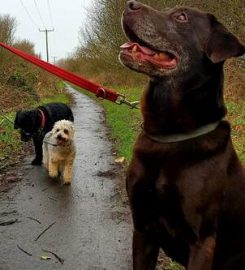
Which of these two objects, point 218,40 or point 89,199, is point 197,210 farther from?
point 89,199

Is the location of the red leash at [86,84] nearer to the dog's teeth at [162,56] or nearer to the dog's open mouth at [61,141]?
the dog's teeth at [162,56]

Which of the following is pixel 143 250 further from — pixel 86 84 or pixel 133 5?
pixel 86 84

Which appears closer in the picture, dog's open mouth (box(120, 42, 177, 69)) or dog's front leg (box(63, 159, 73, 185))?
dog's open mouth (box(120, 42, 177, 69))

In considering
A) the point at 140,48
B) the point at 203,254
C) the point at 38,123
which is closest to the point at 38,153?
the point at 38,123

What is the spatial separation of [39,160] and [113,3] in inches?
799

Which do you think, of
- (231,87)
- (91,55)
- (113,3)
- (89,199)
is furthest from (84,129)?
(91,55)

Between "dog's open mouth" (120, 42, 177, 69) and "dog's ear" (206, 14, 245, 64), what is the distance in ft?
0.75

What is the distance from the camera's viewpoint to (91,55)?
38750 millimetres

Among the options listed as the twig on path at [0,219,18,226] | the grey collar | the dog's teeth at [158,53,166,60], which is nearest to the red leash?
the dog's teeth at [158,53,166,60]

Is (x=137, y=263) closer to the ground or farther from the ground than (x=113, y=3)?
farther from the ground

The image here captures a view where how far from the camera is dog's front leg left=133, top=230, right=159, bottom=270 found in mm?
3396

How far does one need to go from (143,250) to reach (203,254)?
0.51 meters

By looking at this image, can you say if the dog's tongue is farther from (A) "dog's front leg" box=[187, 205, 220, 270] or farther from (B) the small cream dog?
(B) the small cream dog

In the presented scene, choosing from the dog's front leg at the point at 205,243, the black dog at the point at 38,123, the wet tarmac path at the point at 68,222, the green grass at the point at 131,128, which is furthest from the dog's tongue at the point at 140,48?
the black dog at the point at 38,123
